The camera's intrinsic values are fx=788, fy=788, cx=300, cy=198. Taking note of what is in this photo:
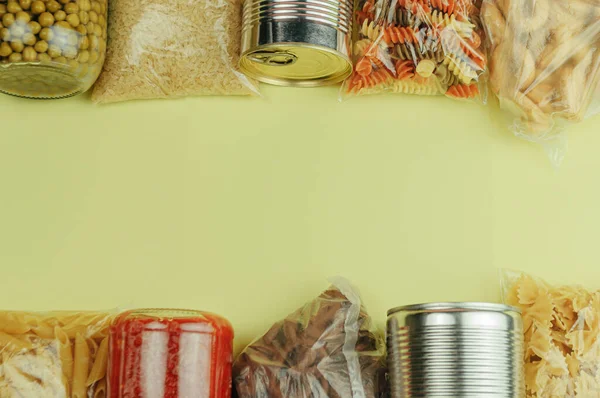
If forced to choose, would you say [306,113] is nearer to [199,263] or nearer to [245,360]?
[199,263]

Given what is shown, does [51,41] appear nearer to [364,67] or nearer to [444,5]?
[364,67]

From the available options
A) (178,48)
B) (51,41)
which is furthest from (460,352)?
(51,41)

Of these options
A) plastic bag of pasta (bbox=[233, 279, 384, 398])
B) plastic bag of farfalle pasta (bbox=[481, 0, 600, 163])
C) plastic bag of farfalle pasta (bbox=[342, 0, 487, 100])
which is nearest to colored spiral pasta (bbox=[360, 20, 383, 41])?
plastic bag of farfalle pasta (bbox=[342, 0, 487, 100])

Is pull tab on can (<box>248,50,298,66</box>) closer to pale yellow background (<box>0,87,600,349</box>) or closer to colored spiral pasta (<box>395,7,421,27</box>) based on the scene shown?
pale yellow background (<box>0,87,600,349</box>)

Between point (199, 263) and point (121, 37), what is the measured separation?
18.8 inches

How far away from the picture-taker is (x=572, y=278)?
1.51 metres

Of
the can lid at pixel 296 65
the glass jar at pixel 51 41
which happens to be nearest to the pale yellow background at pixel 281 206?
the can lid at pixel 296 65

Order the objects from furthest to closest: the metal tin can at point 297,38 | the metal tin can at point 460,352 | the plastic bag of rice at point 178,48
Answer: the plastic bag of rice at point 178,48 → the metal tin can at point 297,38 → the metal tin can at point 460,352

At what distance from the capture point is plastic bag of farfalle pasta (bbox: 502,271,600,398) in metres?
1.33

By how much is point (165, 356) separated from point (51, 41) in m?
0.64

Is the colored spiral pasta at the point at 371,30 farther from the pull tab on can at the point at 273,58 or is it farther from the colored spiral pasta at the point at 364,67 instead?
the pull tab on can at the point at 273,58

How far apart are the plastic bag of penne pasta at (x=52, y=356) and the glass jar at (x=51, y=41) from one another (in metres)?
0.46

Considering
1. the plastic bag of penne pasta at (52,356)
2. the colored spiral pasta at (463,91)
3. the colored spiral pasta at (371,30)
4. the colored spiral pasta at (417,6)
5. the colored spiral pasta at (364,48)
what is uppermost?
the colored spiral pasta at (417,6)

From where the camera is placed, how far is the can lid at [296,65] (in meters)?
1.48
